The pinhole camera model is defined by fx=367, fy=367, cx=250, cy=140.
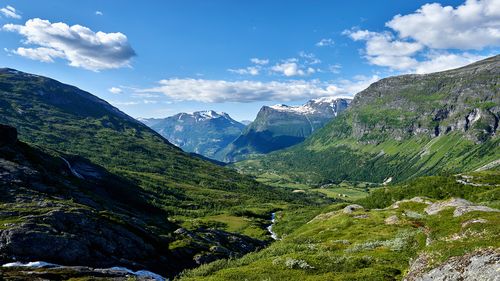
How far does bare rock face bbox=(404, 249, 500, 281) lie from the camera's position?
80.6ft

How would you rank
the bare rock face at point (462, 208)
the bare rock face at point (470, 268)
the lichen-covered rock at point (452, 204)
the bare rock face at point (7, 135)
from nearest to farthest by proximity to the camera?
the bare rock face at point (470, 268) → the bare rock face at point (462, 208) → the lichen-covered rock at point (452, 204) → the bare rock face at point (7, 135)

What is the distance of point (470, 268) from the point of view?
2608cm

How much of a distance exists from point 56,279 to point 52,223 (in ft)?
114

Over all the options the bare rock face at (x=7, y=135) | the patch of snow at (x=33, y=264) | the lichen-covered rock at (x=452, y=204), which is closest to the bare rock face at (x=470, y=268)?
the lichen-covered rock at (x=452, y=204)

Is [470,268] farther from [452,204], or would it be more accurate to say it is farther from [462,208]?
[452,204]

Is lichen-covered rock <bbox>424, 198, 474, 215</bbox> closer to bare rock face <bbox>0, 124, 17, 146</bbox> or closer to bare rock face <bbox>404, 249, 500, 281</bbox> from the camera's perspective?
bare rock face <bbox>404, 249, 500, 281</bbox>

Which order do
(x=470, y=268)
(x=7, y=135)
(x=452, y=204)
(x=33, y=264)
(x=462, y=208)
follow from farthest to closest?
1. (x=7, y=135)
2. (x=452, y=204)
3. (x=462, y=208)
4. (x=33, y=264)
5. (x=470, y=268)

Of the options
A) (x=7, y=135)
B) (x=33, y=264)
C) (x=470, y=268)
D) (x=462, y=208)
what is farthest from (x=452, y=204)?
(x=7, y=135)

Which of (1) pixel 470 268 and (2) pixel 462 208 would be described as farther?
(2) pixel 462 208

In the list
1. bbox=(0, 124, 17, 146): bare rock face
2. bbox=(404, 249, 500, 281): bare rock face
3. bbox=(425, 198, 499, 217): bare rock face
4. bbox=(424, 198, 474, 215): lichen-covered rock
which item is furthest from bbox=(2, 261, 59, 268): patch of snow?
bbox=(0, 124, 17, 146): bare rock face

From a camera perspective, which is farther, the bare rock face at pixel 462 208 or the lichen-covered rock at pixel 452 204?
the lichen-covered rock at pixel 452 204

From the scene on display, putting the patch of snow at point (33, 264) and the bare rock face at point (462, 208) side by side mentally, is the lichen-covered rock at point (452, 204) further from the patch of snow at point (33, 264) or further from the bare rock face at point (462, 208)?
the patch of snow at point (33, 264)

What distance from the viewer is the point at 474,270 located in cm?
2564

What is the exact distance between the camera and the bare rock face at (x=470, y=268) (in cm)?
2457
